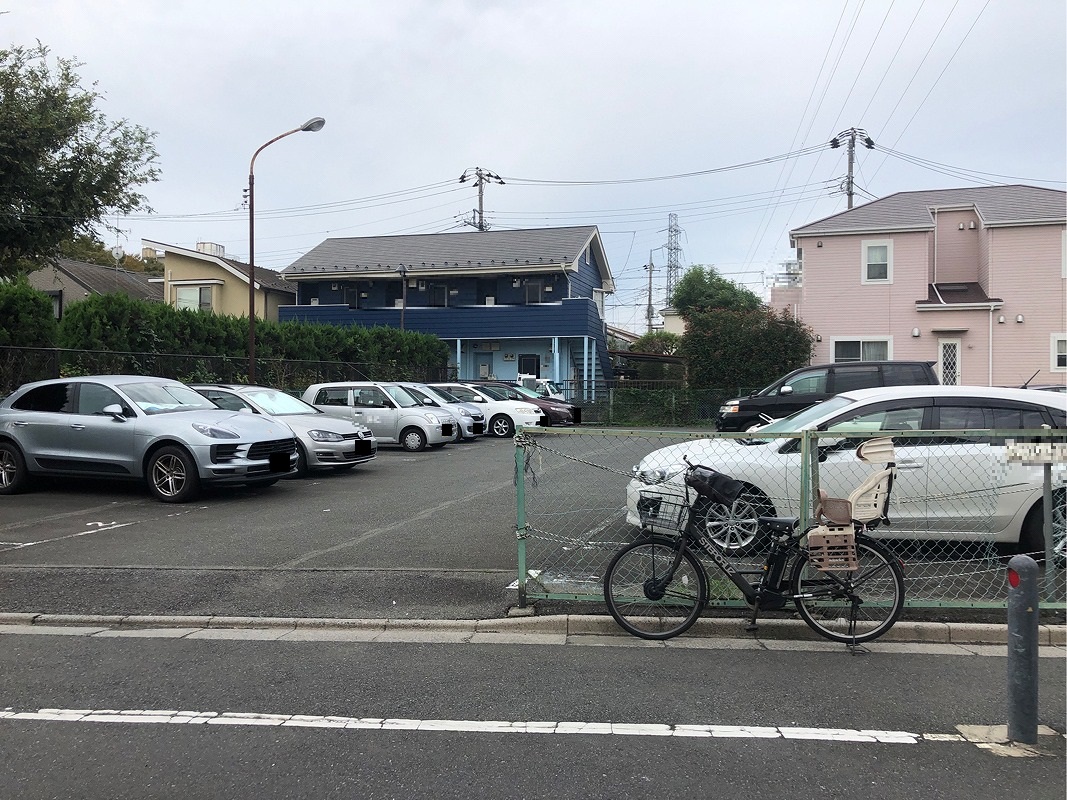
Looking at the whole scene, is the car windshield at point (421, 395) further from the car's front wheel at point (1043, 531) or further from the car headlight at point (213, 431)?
the car's front wheel at point (1043, 531)

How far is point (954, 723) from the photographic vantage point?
4.04m

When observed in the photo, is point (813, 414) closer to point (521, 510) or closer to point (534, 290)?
point (521, 510)

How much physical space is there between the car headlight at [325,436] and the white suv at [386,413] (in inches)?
168

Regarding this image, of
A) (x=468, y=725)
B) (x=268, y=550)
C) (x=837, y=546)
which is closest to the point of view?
(x=468, y=725)

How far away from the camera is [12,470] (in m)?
10.9

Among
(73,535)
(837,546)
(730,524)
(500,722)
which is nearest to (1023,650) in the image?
(837,546)

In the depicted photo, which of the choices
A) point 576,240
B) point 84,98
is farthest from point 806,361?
point 84,98

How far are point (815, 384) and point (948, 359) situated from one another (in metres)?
11.1

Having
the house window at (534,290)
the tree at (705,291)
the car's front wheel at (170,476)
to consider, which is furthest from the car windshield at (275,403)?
the tree at (705,291)

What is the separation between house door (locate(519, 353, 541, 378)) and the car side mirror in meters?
25.8

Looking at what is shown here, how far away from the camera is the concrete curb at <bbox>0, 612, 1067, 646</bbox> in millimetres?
5363

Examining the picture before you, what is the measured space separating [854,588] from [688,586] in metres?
1.05

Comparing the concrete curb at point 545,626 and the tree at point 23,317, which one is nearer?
the concrete curb at point 545,626

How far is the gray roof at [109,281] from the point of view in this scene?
3591cm
